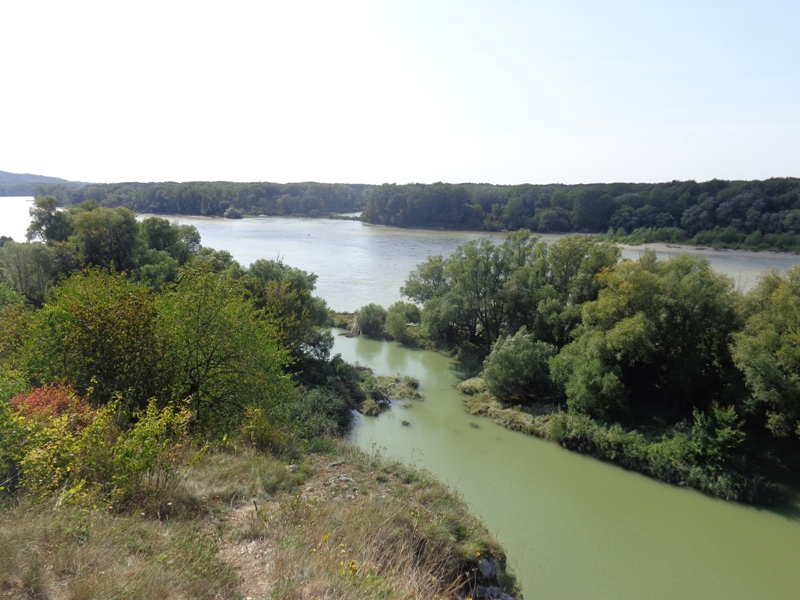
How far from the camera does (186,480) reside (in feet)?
20.2

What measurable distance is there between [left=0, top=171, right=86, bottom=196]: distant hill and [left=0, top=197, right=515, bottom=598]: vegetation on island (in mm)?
124827

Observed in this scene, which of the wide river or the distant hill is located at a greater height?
the distant hill

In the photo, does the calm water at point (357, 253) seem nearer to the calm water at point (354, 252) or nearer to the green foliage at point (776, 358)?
the calm water at point (354, 252)

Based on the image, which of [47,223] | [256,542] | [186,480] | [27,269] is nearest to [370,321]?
[27,269]

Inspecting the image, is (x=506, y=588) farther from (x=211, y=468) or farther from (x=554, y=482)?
(x=554, y=482)

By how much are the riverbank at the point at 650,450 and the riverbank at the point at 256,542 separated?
7.84 metres

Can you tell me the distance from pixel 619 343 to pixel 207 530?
1376cm

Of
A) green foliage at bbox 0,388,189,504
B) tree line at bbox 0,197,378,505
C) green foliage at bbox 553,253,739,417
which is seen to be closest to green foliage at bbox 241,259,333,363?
tree line at bbox 0,197,378,505

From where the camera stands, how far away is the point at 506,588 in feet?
25.4

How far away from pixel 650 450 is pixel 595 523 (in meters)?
3.59

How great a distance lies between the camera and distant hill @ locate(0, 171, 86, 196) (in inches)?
4301

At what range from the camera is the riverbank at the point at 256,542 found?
3.73 m

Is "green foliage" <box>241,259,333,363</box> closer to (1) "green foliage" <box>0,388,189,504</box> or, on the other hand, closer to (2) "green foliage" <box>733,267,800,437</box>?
(1) "green foliage" <box>0,388,189,504</box>

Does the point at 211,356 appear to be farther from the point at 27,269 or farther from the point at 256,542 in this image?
the point at 27,269
